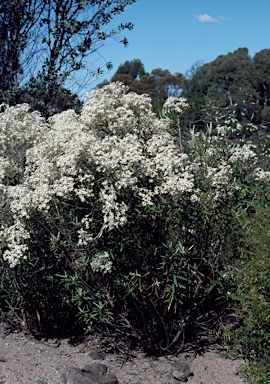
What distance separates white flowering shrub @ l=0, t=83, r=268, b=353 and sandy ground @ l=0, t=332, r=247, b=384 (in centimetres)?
26

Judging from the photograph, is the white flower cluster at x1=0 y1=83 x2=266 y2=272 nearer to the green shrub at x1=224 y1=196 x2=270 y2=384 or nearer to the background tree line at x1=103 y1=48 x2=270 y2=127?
the green shrub at x1=224 y1=196 x2=270 y2=384

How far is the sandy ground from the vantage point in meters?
4.54

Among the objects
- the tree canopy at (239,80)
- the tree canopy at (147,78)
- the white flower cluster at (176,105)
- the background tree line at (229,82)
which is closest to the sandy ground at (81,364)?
the white flower cluster at (176,105)

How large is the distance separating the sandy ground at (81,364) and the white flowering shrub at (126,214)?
26 centimetres

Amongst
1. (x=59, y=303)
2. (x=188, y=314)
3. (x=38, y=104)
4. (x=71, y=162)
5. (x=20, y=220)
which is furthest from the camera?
(x=38, y=104)

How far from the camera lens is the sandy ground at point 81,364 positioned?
4.54 meters

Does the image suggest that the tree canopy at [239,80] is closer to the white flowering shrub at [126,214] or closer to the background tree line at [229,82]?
the background tree line at [229,82]

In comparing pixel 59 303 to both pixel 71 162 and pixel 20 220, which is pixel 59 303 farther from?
pixel 71 162

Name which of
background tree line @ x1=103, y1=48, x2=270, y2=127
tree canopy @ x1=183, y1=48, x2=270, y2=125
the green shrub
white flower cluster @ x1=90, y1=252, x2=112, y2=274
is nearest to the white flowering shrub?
white flower cluster @ x1=90, y1=252, x2=112, y2=274

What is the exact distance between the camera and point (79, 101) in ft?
32.4

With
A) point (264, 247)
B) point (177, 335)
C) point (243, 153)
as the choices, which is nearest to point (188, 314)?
point (177, 335)

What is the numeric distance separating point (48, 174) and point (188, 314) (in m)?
1.85

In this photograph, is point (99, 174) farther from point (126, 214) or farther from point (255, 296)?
point (255, 296)

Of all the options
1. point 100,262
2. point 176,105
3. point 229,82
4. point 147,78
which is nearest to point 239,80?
point 229,82
